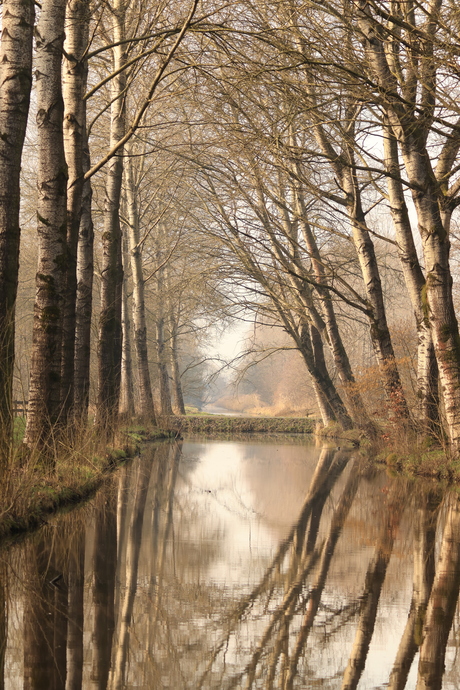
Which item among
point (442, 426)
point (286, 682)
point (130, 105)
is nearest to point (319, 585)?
point (286, 682)

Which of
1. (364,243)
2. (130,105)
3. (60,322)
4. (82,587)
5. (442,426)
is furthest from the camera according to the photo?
(130,105)

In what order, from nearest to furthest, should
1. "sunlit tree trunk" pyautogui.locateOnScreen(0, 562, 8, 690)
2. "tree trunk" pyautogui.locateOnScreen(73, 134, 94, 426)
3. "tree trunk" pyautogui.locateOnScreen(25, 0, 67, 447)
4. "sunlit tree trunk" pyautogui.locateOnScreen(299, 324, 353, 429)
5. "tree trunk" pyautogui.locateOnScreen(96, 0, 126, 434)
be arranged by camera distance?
"sunlit tree trunk" pyautogui.locateOnScreen(0, 562, 8, 690) → "tree trunk" pyautogui.locateOnScreen(25, 0, 67, 447) → "tree trunk" pyautogui.locateOnScreen(73, 134, 94, 426) → "tree trunk" pyautogui.locateOnScreen(96, 0, 126, 434) → "sunlit tree trunk" pyautogui.locateOnScreen(299, 324, 353, 429)

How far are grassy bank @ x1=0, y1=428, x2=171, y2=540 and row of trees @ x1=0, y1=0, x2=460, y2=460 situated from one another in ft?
1.25

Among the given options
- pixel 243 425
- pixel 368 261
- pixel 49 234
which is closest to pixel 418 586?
pixel 49 234

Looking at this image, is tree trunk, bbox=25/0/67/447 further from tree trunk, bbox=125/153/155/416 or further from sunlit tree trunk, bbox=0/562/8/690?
tree trunk, bbox=125/153/155/416

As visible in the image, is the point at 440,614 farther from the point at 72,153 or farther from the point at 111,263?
the point at 111,263

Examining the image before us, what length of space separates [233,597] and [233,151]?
38.0 feet

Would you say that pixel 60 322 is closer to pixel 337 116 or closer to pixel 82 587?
pixel 82 587

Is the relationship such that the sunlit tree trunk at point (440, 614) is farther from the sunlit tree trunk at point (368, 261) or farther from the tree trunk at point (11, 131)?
the sunlit tree trunk at point (368, 261)

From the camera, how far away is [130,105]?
70.4 feet

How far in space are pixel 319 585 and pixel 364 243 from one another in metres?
13.2

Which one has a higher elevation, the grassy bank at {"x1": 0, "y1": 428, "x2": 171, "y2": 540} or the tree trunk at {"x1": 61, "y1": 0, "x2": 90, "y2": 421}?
the tree trunk at {"x1": 61, "y1": 0, "x2": 90, "y2": 421}

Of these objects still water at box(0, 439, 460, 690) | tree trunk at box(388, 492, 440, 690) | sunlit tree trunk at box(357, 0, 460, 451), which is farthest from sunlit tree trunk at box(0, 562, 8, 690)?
sunlit tree trunk at box(357, 0, 460, 451)

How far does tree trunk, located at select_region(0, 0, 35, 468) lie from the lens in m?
8.53
